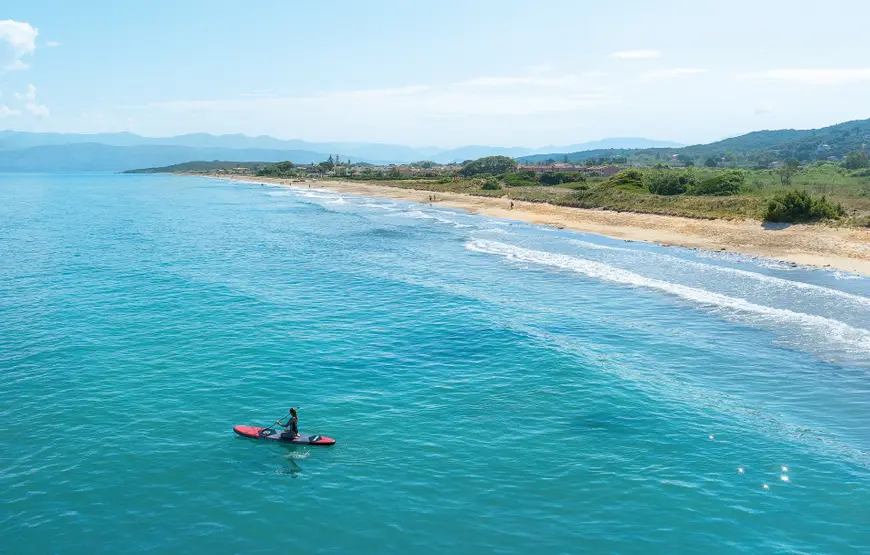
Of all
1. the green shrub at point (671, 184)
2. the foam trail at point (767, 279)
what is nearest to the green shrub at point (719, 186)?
the green shrub at point (671, 184)

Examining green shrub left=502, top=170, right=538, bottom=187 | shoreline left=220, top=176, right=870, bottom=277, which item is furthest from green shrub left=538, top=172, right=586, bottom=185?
shoreline left=220, top=176, right=870, bottom=277

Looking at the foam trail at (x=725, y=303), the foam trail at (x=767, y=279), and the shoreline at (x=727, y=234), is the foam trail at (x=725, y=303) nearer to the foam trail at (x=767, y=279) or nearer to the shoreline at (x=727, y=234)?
the foam trail at (x=767, y=279)

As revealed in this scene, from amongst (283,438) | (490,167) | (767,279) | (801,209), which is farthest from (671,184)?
(490,167)

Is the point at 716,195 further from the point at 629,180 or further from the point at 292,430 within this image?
the point at 292,430

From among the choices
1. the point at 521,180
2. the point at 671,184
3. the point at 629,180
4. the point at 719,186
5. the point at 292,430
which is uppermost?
the point at 521,180

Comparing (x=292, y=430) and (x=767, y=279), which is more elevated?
(x=767, y=279)
